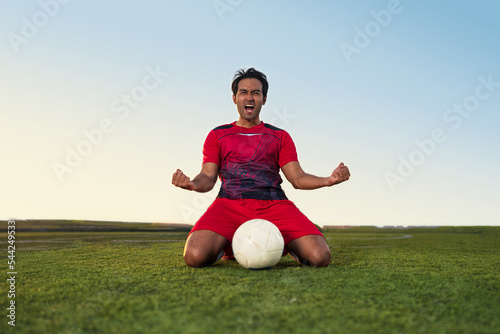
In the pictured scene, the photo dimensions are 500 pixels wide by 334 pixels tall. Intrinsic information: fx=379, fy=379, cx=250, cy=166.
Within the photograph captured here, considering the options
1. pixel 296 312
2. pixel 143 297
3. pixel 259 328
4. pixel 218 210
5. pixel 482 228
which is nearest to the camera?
pixel 259 328

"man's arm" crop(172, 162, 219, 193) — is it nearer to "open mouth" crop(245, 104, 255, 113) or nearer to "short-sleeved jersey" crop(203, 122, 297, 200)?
"short-sleeved jersey" crop(203, 122, 297, 200)

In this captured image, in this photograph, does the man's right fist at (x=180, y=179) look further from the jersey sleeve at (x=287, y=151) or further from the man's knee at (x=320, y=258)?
the man's knee at (x=320, y=258)

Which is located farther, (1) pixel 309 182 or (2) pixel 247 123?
(2) pixel 247 123

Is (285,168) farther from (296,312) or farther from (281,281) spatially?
(296,312)

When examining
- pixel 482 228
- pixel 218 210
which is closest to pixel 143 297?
pixel 218 210

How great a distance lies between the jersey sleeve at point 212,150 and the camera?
16.7 ft

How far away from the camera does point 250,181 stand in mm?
4773

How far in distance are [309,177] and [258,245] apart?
1.34 meters

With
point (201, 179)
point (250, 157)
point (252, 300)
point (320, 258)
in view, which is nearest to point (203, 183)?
point (201, 179)

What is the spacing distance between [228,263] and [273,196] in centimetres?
99

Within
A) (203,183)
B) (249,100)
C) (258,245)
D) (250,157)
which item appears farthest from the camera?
(249,100)

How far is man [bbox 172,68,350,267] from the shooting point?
4207 millimetres

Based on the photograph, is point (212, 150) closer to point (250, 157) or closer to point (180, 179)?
point (250, 157)

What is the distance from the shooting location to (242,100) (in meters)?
5.12
